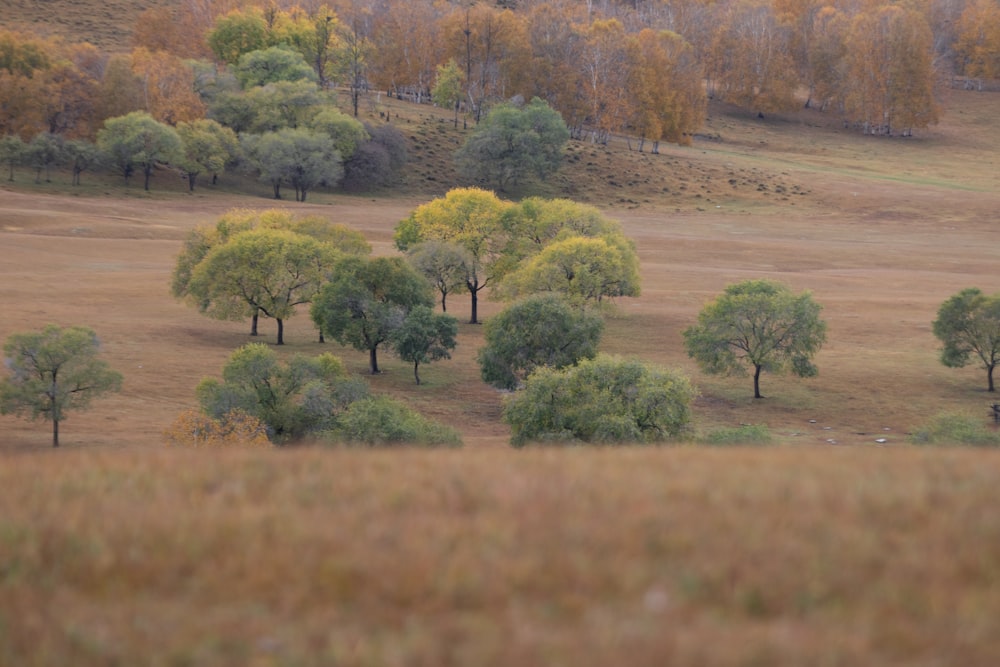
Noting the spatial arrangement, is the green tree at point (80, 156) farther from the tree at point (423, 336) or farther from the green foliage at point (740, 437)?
the green foliage at point (740, 437)

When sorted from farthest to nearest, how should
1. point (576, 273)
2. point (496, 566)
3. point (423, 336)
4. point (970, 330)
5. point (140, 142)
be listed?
point (140, 142)
point (576, 273)
point (970, 330)
point (423, 336)
point (496, 566)

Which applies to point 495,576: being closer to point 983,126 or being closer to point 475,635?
point 475,635

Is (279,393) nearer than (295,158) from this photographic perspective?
Yes

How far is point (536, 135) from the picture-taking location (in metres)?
112

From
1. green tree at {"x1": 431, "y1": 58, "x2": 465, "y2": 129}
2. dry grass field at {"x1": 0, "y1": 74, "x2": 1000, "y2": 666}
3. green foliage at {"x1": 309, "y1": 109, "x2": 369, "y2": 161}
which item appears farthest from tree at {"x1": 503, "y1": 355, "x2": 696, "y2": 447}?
green tree at {"x1": 431, "y1": 58, "x2": 465, "y2": 129}

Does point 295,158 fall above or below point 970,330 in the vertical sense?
above

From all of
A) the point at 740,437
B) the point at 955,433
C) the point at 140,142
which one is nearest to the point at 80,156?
the point at 140,142

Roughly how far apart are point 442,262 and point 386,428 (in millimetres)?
29510

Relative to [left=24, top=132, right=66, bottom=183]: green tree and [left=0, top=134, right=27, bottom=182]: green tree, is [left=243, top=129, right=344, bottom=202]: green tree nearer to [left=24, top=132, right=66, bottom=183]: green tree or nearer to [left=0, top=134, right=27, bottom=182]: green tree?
[left=24, top=132, right=66, bottom=183]: green tree

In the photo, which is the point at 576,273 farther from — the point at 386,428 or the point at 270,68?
the point at 270,68

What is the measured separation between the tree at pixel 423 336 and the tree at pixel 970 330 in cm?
2268

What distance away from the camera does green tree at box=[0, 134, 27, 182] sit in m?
93.4

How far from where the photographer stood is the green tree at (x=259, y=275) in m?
55.1

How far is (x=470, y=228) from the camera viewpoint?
66000mm
